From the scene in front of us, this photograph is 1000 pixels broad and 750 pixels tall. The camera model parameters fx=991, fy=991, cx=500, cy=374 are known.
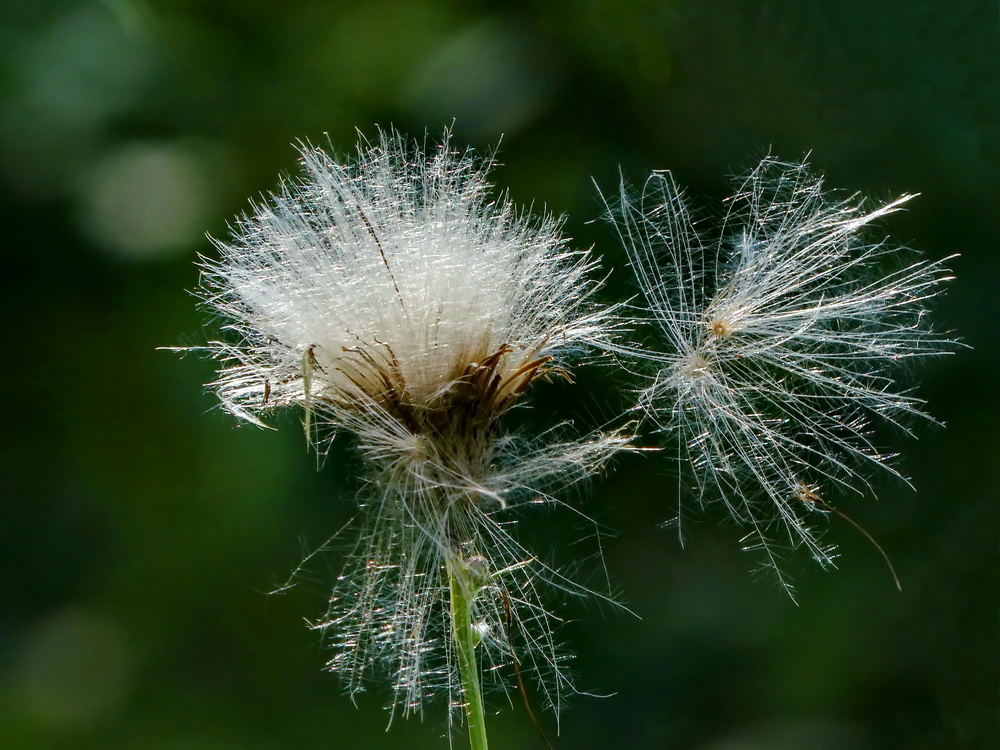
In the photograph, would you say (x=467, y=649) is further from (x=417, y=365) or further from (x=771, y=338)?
(x=771, y=338)

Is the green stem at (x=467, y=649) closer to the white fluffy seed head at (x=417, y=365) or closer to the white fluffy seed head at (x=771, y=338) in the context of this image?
the white fluffy seed head at (x=417, y=365)

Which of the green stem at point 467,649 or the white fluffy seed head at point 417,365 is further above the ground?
the white fluffy seed head at point 417,365

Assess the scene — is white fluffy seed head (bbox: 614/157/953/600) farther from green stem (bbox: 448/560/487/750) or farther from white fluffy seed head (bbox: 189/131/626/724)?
green stem (bbox: 448/560/487/750)

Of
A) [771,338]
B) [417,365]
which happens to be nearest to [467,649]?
[417,365]

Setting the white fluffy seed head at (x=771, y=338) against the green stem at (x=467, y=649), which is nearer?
the green stem at (x=467, y=649)

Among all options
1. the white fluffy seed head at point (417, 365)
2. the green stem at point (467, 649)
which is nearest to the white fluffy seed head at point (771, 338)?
the white fluffy seed head at point (417, 365)

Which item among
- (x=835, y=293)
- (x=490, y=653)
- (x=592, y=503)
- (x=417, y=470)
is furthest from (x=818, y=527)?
(x=417, y=470)

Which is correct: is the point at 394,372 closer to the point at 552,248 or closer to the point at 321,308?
the point at 321,308
